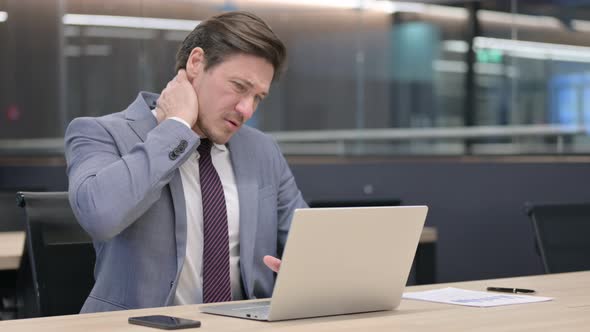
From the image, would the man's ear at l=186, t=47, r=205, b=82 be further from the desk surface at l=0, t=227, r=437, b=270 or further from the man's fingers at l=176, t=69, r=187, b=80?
the desk surface at l=0, t=227, r=437, b=270

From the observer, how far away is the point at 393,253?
1861 mm

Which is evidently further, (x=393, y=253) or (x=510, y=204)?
(x=510, y=204)

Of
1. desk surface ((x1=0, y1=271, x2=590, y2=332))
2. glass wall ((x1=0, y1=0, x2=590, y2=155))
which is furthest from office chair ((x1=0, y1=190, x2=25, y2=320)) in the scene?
glass wall ((x1=0, y1=0, x2=590, y2=155))

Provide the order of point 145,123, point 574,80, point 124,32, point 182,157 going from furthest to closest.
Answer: point 124,32 < point 574,80 < point 145,123 < point 182,157

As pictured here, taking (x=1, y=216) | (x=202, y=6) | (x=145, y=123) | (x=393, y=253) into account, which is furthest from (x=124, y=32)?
(x=393, y=253)

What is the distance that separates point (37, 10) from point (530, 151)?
10.8ft

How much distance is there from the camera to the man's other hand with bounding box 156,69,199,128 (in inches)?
88.6

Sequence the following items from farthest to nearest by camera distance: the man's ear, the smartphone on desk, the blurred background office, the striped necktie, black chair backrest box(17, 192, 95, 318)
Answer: the blurred background office, black chair backrest box(17, 192, 95, 318), the man's ear, the striped necktie, the smartphone on desk

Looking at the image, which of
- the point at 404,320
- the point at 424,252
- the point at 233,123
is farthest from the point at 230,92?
the point at 424,252

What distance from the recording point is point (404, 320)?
1.80 m

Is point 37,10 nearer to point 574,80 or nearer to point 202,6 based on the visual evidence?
point 202,6

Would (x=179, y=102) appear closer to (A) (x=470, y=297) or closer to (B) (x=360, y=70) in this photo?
(A) (x=470, y=297)

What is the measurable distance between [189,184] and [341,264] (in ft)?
2.08

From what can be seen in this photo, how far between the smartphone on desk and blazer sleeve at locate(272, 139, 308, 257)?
2.55 feet
